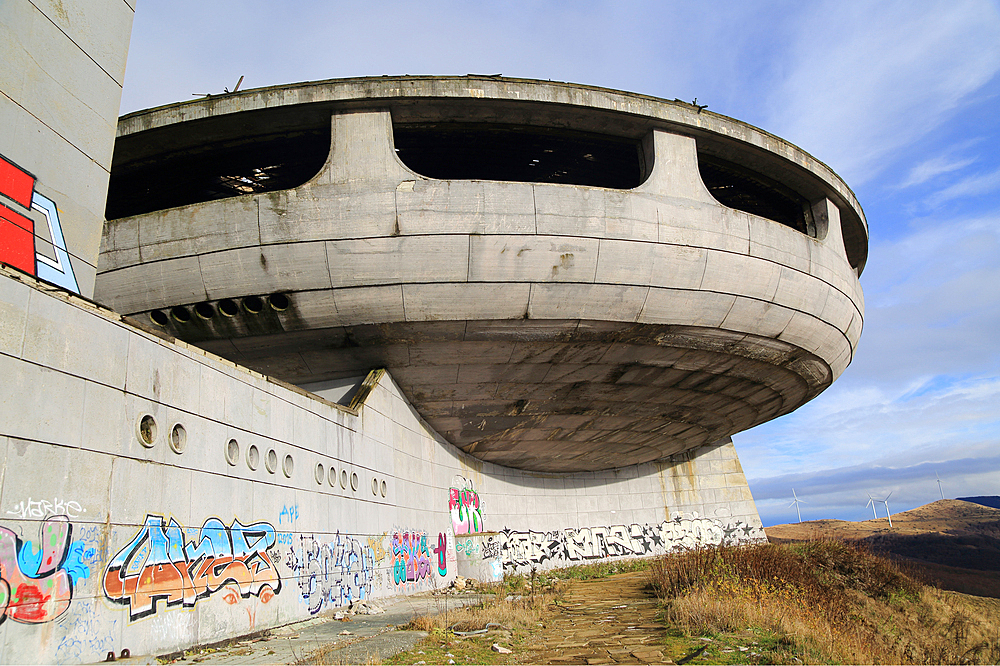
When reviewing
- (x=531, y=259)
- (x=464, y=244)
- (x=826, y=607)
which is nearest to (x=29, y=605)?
(x=464, y=244)

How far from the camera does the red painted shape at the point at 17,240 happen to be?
8859 millimetres

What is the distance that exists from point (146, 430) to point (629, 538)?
26576mm

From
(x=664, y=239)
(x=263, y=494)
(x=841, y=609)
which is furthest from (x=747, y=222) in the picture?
(x=263, y=494)

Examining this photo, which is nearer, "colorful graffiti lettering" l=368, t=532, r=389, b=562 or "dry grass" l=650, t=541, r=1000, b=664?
"dry grass" l=650, t=541, r=1000, b=664

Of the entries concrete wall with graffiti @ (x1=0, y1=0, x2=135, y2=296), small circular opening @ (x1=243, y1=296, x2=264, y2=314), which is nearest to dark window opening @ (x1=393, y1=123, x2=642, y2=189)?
Answer: small circular opening @ (x1=243, y1=296, x2=264, y2=314)

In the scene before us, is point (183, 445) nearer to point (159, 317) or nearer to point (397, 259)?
point (397, 259)

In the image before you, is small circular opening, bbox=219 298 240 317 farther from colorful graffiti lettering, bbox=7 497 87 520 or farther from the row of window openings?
colorful graffiti lettering, bbox=7 497 87 520

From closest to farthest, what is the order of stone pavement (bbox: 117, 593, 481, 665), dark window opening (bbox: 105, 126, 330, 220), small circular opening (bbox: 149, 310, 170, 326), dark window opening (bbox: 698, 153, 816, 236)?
stone pavement (bbox: 117, 593, 481, 665), small circular opening (bbox: 149, 310, 170, 326), dark window opening (bbox: 105, 126, 330, 220), dark window opening (bbox: 698, 153, 816, 236)

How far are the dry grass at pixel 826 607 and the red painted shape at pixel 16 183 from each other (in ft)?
38.9

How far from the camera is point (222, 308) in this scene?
14789 millimetres

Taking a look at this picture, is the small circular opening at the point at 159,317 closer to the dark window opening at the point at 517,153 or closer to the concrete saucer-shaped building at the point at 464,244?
the concrete saucer-shaped building at the point at 464,244

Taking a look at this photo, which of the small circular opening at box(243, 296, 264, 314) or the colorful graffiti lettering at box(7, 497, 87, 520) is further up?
the small circular opening at box(243, 296, 264, 314)

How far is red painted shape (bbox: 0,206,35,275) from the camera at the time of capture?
8859 millimetres

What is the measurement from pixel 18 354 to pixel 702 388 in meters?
18.6
